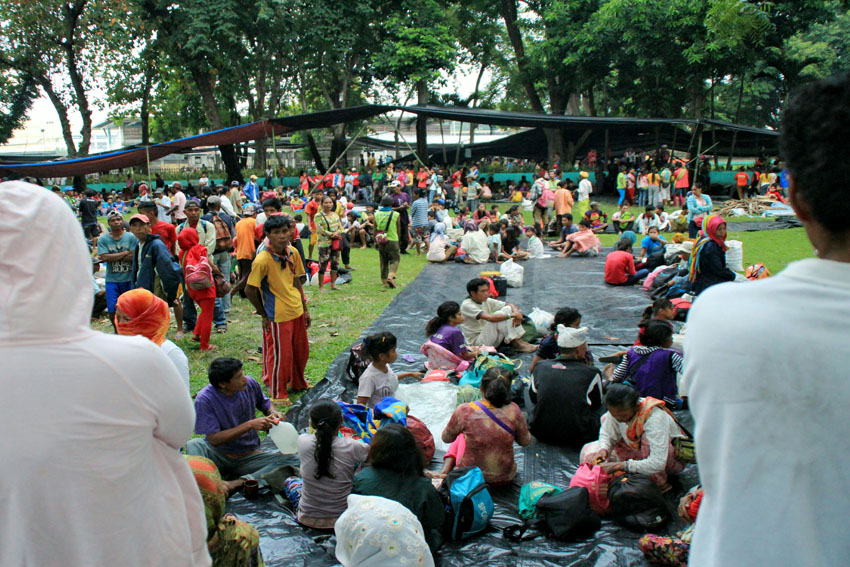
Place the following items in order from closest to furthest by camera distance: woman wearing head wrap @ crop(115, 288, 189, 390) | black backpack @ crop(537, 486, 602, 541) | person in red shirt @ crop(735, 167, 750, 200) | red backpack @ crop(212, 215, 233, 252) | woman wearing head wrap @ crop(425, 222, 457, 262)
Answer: woman wearing head wrap @ crop(115, 288, 189, 390)
black backpack @ crop(537, 486, 602, 541)
red backpack @ crop(212, 215, 233, 252)
woman wearing head wrap @ crop(425, 222, 457, 262)
person in red shirt @ crop(735, 167, 750, 200)

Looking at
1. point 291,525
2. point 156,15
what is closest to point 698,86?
point 156,15

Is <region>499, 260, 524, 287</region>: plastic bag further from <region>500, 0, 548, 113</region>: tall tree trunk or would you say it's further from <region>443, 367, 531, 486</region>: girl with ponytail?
<region>500, 0, 548, 113</region>: tall tree trunk

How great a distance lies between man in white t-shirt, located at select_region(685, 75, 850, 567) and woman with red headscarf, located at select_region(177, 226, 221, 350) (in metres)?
6.87

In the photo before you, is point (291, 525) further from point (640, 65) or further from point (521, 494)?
point (640, 65)

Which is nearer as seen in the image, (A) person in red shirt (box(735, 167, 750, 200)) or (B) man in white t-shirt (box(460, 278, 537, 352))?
(B) man in white t-shirt (box(460, 278, 537, 352))

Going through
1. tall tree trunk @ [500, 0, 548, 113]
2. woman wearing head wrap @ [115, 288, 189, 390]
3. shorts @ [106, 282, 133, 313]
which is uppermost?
tall tree trunk @ [500, 0, 548, 113]

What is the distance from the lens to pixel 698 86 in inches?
1046

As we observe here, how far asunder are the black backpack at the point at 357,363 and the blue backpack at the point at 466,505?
7.98 feet

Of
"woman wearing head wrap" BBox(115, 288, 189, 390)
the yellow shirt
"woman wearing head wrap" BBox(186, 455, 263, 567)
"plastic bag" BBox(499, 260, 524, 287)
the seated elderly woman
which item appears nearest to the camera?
"woman wearing head wrap" BBox(186, 455, 263, 567)

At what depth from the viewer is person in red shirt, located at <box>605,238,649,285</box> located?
34.1 ft

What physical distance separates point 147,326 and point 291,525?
1.54m

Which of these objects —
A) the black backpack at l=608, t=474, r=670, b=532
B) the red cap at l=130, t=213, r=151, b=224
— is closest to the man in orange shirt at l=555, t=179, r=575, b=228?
the red cap at l=130, t=213, r=151, b=224

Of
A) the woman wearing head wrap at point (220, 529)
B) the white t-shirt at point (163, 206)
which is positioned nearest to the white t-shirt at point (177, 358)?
the woman wearing head wrap at point (220, 529)

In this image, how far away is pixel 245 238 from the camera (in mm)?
8406
